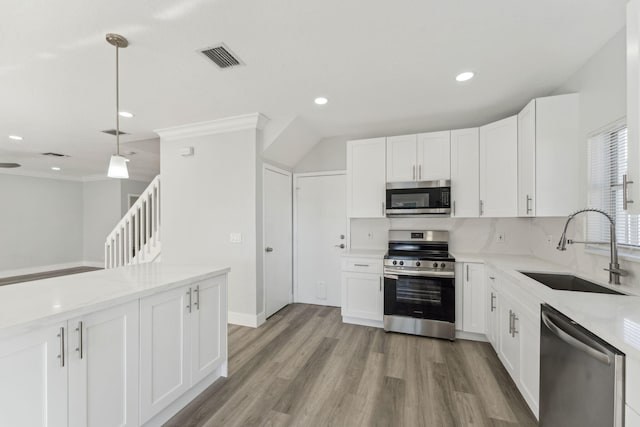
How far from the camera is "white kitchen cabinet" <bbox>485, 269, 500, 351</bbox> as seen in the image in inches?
99.7

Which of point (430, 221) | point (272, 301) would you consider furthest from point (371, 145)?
point (272, 301)

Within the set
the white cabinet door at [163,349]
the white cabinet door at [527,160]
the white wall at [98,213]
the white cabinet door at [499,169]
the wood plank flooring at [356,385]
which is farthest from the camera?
the white wall at [98,213]

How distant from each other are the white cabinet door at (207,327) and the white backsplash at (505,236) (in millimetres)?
2248

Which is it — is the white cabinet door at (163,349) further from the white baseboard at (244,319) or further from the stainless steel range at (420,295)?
the stainless steel range at (420,295)

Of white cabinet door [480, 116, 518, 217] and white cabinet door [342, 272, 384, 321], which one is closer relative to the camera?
white cabinet door [480, 116, 518, 217]

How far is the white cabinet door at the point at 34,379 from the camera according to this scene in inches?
40.9

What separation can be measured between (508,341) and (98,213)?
9277 mm

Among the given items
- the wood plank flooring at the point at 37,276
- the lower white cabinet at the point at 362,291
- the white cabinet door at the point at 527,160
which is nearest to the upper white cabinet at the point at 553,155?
the white cabinet door at the point at 527,160

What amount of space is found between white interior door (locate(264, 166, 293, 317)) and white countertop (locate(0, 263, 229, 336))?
→ 152 cm

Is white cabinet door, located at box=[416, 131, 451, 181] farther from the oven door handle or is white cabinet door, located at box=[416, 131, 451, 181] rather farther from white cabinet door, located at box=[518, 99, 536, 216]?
the oven door handle

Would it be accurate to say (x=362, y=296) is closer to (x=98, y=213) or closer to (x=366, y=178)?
(x=366, y=178)

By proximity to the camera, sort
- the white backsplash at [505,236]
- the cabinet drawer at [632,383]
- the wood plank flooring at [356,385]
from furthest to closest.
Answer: the white backsplash at [505,236] → the wood plank flooring at [356,385] → the cabinet drawer at [632,383]

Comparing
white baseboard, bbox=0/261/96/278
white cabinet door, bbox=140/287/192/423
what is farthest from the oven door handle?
white baseboard, bbox=0/261/96/278

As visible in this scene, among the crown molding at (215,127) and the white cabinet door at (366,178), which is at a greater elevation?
the crown molding at (215,127)
